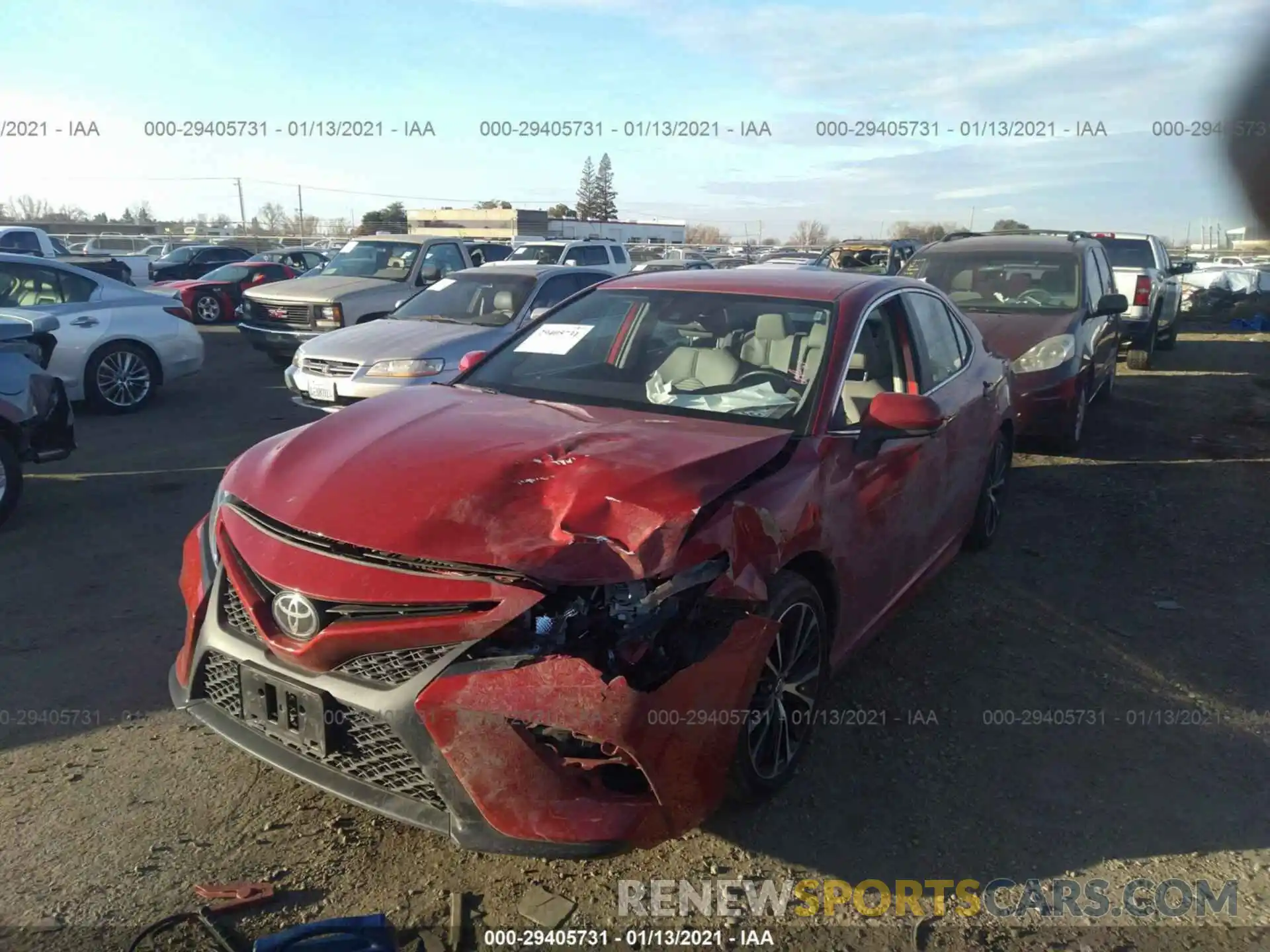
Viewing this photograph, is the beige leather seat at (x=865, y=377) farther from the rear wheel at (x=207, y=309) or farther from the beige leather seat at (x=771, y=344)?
the rear wheel at (x=207, y=309)

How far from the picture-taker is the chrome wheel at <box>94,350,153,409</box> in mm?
9844

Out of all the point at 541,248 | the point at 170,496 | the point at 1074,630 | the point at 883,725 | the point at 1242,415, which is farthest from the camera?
the point at 541,248

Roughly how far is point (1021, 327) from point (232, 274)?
17168mm

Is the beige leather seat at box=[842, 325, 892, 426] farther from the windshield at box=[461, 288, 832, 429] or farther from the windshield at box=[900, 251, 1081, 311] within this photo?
the windshield at box=[900, 251, 1081, 311]

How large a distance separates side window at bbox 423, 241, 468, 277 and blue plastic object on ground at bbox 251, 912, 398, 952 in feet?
39.2

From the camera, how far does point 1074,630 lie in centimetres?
489

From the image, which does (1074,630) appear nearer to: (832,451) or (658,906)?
(832,451)

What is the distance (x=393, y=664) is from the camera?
264 cm

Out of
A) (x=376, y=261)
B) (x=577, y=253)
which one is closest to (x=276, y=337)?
(x=376, y=261)

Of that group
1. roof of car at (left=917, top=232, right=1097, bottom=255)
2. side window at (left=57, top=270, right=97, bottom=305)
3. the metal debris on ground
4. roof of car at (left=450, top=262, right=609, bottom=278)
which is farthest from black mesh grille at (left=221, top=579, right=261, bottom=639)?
roof of car at (left=917, top=232, right=1097, bottom=255)

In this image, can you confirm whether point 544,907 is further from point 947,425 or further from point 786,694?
point 947,425

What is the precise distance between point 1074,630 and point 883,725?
1575 mm

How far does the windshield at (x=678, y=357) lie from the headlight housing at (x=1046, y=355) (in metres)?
4.71

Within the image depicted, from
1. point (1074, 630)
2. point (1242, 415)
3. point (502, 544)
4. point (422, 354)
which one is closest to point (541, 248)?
point (422, 354)
